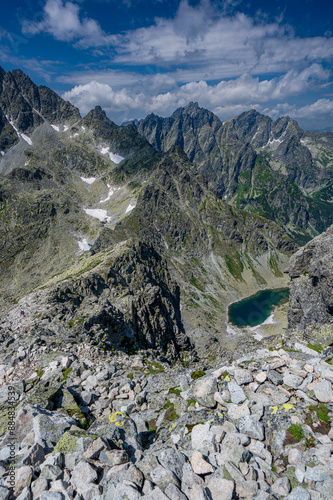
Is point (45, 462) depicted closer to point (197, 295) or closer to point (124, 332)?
point (124, 332)

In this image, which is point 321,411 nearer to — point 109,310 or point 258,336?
point 109,310

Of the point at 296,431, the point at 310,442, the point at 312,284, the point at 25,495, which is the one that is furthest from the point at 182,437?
the point at 312,284

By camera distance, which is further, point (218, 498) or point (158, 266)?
point (158, 266)

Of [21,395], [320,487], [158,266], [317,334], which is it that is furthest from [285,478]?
[158,266]

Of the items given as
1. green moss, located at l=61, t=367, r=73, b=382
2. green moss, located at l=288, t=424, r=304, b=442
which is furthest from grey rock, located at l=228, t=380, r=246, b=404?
green moss, located at l=61, t=367, r=73, b=382

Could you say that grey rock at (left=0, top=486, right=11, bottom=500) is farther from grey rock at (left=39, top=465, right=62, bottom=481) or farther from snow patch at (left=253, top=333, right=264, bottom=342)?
snow patch at (left=253, top=333, right=264, bottom=342)

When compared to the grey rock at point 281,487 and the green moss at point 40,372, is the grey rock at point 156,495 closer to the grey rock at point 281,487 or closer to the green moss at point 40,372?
the grey rock at point 281,487
